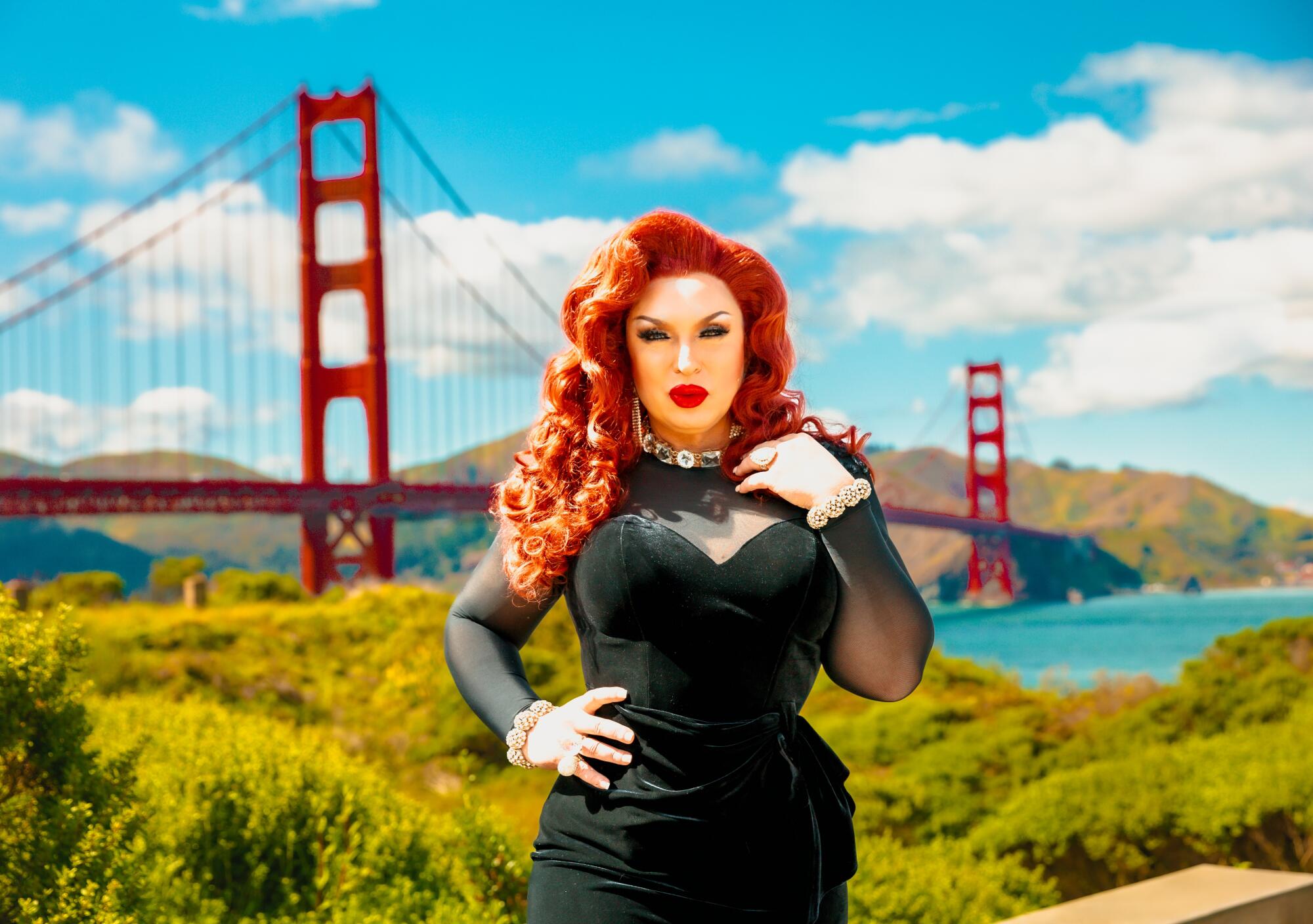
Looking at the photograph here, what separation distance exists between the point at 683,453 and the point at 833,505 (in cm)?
28

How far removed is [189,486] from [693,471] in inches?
383

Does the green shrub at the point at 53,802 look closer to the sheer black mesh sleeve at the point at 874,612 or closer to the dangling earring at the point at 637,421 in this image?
the dangling earring at the point at 637,421

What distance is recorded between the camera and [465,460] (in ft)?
50.4

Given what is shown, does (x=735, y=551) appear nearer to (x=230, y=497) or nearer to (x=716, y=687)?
(x=716, y=687)

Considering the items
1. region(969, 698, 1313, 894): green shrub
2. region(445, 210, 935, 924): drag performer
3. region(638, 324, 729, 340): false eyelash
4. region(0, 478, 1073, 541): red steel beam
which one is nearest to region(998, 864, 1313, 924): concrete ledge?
region(969, 698, 1313, 894): green shrub

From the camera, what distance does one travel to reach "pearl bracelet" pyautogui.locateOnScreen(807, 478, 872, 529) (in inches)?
69.4

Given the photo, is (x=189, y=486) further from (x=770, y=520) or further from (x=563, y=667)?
(x=770, y=520)

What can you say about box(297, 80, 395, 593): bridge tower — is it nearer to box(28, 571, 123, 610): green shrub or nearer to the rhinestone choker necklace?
box(28, 571, 123, 610): green shrub

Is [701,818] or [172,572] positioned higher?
[172,572]

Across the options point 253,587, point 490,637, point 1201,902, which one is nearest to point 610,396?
point 490,637

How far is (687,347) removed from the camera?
187 centimetres

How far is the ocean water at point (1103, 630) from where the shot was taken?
9164mm

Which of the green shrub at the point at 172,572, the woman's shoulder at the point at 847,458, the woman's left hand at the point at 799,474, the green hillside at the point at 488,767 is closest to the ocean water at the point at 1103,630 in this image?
the green hillside at the point at 488,767

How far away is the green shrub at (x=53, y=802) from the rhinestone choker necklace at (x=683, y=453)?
68.5 inches
